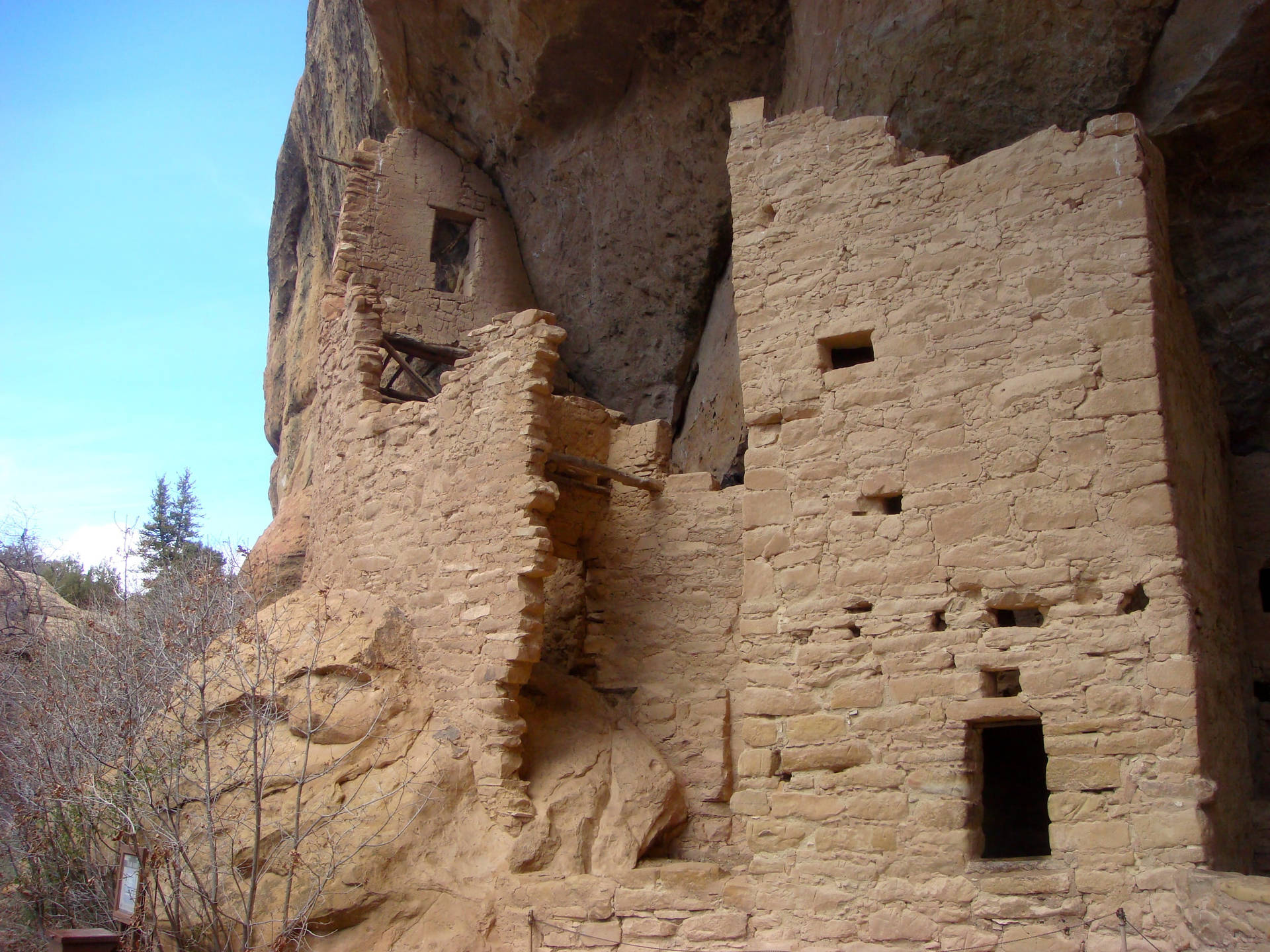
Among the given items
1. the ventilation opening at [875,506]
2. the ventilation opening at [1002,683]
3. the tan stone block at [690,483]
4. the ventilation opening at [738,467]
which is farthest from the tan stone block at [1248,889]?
the ventilation opening at [738,467]

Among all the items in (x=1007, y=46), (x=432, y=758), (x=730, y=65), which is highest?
(x=730, y=65)

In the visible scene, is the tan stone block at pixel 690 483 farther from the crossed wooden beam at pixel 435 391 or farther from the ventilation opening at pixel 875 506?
the ventilation opening at pixel 875 506

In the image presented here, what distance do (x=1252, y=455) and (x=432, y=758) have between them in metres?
5.59

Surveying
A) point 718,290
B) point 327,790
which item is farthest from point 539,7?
point 327,790

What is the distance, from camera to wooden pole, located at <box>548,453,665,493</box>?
7965 millimetres

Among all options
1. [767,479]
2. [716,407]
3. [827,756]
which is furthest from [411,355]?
[827,756]

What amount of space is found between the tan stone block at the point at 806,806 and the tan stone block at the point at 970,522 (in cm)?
133

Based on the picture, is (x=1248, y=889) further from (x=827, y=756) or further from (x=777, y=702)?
(x=777, y=702)

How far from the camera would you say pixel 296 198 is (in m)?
15.5

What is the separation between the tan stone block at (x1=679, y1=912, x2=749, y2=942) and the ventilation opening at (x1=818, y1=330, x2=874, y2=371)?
283 centimetres

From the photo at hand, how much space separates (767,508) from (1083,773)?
195cm

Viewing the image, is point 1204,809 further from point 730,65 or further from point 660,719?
point 730,65

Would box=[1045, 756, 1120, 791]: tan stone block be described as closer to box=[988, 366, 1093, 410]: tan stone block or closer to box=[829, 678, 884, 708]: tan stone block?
box=[829, 678, 884, 708]: tan stone block

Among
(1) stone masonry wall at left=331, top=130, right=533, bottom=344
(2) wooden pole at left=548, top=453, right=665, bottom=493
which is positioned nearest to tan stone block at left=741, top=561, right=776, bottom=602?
(2) wooden pole at left=548, top=453, right=665, bottom=493
